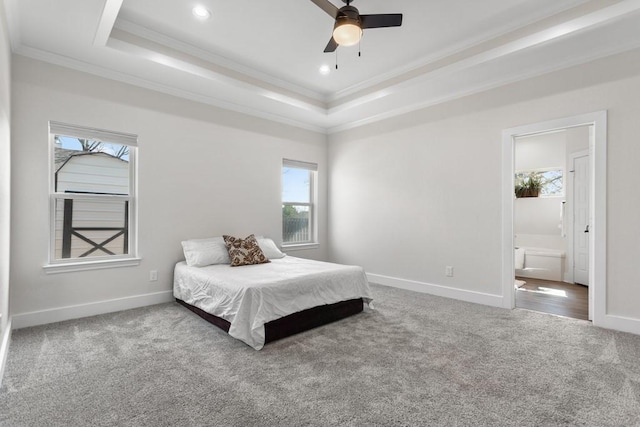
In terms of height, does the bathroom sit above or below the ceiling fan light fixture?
below

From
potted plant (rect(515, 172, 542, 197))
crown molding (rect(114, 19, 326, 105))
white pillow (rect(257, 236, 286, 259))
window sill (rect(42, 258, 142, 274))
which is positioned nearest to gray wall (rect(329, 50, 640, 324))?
crown molding (rect(114, 19, 326, 105))

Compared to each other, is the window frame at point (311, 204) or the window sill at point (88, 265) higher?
the window frame at point (311, 204)

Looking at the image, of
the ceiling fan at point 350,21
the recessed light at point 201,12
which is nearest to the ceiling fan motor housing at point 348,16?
the ceiling fan at point 350,21

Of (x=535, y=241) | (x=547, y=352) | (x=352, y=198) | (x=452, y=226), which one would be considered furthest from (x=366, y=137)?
(x=535, y=241)

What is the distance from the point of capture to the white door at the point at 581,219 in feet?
16.1

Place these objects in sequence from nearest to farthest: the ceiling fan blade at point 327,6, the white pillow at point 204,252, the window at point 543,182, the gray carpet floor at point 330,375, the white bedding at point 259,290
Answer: the gray carpet floor at point 330,375 → the ceiling fan blade at point 327,6 → the white bedding at point 259,290 → the white pillow at point 204,252 → the window at point 543,182

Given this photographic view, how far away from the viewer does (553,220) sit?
619 cm

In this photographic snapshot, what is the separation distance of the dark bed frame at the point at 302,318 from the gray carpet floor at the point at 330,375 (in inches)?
3.8

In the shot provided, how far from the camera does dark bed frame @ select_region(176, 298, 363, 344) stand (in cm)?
277

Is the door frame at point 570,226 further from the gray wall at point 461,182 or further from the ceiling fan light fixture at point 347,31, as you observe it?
the ceiling fan light fixture at point 347,31

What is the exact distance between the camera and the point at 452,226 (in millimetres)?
4184

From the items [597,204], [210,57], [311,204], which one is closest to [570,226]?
[597,204]

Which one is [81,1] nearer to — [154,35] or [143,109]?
[154,35]

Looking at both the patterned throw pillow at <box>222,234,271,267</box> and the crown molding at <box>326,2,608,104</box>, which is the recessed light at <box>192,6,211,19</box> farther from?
the patterned throw pillow at <box>222,234,271,267</box>
